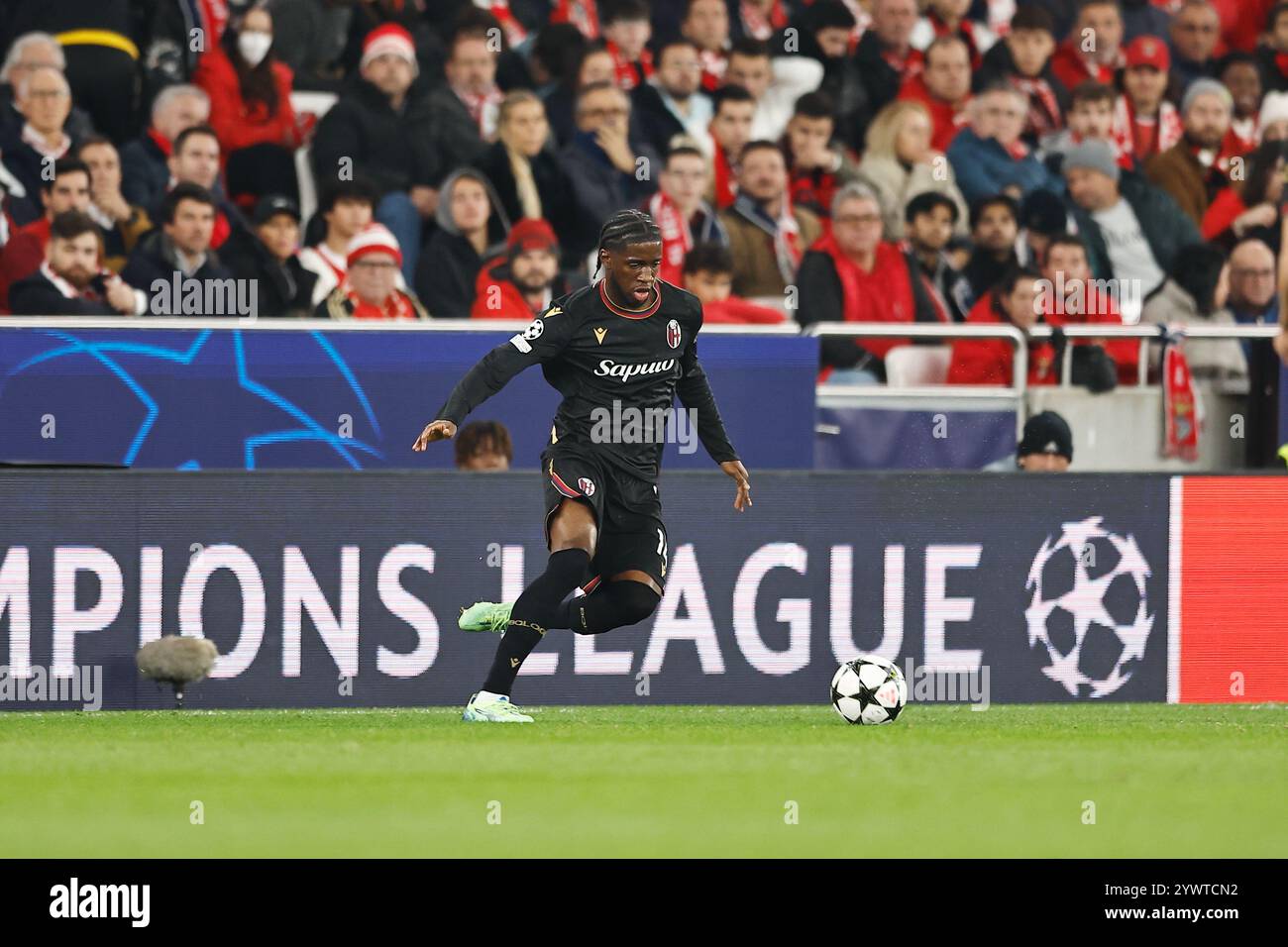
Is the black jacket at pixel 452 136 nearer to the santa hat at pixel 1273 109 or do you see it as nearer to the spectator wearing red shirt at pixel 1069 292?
the spectator wearing red shirt at pixel 1069 292

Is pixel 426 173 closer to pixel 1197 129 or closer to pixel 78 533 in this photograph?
pixel 78 533

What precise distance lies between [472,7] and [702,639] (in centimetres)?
526

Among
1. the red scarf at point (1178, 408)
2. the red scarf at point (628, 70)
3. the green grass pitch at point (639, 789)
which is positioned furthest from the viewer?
the red scarf at point (628, 70)

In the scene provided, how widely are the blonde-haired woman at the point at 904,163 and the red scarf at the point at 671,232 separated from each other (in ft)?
5.05

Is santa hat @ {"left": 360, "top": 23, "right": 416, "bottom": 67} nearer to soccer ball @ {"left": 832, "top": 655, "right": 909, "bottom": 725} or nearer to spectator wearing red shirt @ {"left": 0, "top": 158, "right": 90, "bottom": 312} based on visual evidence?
spectator wearing red shirt @ {"left": 0, "top": 158, "right": 90, "bottom": 312}

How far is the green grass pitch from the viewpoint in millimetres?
6234

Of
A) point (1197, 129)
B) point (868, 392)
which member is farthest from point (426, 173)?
point (1197, 129)

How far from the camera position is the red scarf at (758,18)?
50.9 ft

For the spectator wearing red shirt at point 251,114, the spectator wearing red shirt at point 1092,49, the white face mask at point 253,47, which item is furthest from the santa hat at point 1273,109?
the white face mask at point 253,47

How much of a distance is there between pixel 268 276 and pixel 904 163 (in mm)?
4536

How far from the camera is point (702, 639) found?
35.8 ft

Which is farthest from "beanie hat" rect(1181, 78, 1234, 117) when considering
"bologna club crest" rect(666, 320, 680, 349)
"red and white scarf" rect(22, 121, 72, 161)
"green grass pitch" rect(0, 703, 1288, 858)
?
"red and white scarf" rect(22, 121, 72, 161)

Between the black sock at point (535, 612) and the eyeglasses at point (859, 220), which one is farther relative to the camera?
the eyeglasses at point (859, 220)

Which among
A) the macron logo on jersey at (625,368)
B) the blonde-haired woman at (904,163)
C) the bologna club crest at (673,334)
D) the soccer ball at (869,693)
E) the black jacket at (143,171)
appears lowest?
the soccer ball at (869,693)
